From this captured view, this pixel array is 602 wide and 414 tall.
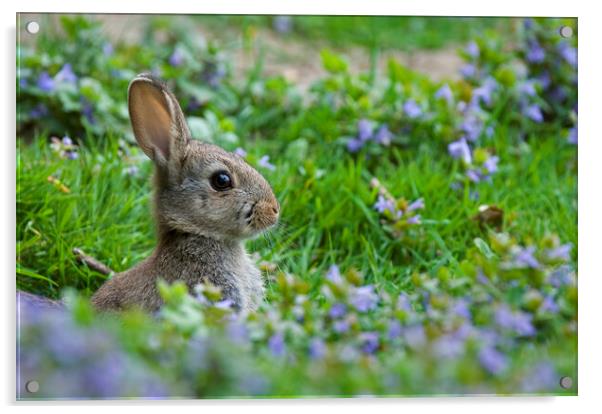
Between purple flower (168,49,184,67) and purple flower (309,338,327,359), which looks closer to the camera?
purple flower (309,338,327,359)

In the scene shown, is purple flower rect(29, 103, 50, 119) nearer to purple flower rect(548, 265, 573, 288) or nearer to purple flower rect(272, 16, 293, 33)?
purple flower rect(272, 16, 293, 33)

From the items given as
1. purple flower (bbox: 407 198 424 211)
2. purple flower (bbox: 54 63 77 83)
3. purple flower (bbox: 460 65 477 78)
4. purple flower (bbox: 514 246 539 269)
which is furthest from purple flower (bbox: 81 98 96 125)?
purple flower (bbox: 514 246 539 269)

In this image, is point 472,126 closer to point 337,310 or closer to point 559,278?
point 559,278

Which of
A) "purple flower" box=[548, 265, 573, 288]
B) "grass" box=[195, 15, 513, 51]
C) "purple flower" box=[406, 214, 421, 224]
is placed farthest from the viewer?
"grass" box=[195, 15, 513, 51]

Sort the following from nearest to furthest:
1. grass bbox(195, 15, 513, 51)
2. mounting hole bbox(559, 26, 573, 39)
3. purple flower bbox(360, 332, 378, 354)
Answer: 1. purple flower bbox(360, 332, 378, 354)
2. mounting hole bbox(559, 26, 573, 39)
3. grass bbox(195, 15, 513, 51)

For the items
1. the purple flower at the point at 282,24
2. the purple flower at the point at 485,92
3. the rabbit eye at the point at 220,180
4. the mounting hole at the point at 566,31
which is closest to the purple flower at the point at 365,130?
the purple flower at the point at 485,92

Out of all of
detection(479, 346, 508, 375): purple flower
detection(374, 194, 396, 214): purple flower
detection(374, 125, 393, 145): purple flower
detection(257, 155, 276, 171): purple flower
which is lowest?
detection(479, 346, 508, 375): purple flower

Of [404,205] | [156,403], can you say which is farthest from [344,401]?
[404,205]

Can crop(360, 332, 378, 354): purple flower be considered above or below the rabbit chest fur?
below

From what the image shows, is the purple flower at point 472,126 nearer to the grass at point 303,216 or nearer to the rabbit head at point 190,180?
the grass at point 303,216
